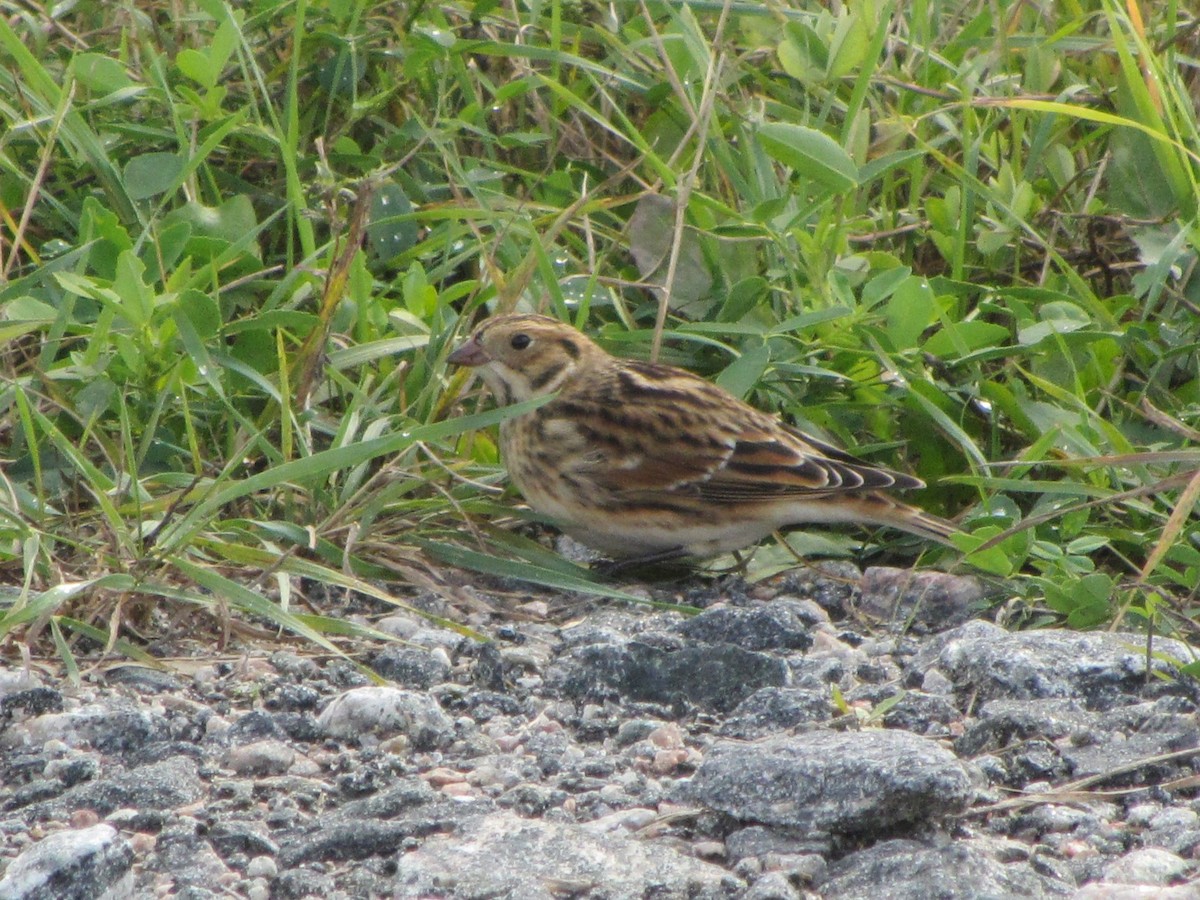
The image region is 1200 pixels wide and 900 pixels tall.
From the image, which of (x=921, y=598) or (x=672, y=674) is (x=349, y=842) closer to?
(x=672, y=674)

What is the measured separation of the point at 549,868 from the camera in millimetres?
2924

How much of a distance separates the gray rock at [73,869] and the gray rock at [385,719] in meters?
0.73

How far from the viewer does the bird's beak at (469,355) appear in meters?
5.24

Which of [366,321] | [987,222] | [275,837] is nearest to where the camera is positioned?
[275,837]

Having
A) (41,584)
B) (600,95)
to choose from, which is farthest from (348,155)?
(41,584)

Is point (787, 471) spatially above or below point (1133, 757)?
below

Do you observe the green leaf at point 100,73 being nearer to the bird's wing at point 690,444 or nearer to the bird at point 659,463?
the bird at point 659,463

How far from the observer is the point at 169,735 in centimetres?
351

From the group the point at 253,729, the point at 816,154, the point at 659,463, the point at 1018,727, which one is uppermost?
the point at 816,154

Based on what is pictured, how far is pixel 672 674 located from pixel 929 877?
3.54 feet

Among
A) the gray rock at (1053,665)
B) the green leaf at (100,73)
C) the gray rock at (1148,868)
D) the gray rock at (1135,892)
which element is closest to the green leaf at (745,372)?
the gray rock at (1053,665)

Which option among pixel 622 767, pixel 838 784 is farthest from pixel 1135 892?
pixel 622 767

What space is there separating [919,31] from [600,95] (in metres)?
1.16

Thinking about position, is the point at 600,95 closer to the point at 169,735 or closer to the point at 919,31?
the point at 919,31
